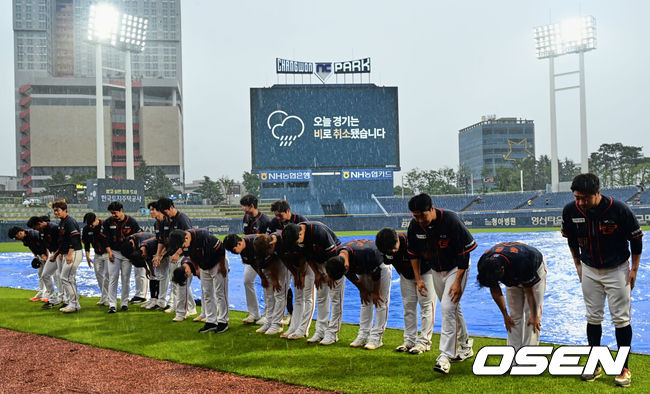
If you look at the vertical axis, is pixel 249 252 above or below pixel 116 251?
above

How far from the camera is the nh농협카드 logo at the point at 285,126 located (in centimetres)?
4753

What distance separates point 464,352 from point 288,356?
6.69ft

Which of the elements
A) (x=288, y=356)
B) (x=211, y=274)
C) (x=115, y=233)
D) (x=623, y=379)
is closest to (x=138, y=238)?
(x=115, y=233)

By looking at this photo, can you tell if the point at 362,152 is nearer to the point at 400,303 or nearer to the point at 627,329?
the point at 400,303

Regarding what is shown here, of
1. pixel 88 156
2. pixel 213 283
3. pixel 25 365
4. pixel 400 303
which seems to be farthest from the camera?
pixel 88 156

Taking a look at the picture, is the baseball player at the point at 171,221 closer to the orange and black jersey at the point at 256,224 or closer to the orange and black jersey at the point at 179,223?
the orange and black jersey at the point at 179,223

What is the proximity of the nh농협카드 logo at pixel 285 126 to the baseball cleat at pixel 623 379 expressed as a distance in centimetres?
4362

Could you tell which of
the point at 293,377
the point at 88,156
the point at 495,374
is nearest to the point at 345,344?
the point at 293,377

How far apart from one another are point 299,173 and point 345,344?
42271mm

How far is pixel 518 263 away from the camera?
17.4 feet

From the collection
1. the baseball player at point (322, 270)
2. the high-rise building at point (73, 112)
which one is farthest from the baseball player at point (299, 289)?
the high-rise building at point (73, 112)

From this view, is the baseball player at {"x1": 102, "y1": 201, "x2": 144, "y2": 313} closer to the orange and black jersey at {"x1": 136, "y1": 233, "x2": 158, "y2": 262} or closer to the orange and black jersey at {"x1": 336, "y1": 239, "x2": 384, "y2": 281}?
the orange and black jersey at {"x1": 136, "y1": 233, "x2": 158, "y2": 262}

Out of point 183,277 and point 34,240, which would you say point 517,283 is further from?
point 34,240

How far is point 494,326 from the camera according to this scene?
29.9ft
